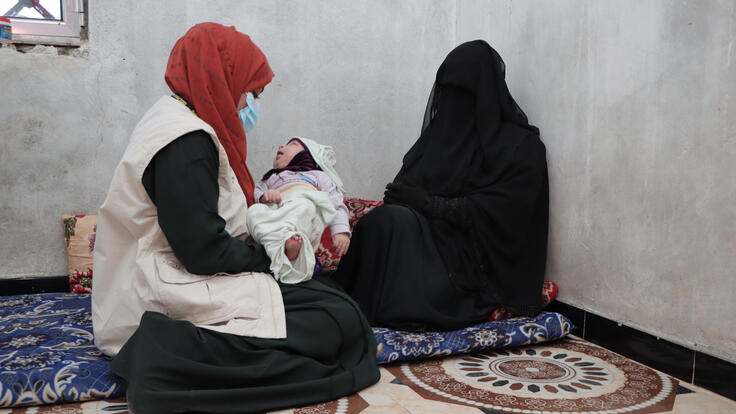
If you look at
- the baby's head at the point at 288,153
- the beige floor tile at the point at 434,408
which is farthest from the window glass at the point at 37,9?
the beige floor tile at the point at 434,408

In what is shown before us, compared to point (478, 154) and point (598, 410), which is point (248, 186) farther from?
point (598, 410)

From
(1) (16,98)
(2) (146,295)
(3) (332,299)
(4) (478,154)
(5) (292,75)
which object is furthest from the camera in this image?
(5) (292,75)

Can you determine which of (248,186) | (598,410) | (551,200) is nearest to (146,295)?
(248,186)

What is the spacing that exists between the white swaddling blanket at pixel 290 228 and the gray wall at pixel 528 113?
119 cm

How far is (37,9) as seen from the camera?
9.91 feet

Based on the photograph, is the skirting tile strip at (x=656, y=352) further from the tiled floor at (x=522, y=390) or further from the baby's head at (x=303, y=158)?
the baby's head at (x=303, y=158)

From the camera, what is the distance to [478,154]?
8.71ft

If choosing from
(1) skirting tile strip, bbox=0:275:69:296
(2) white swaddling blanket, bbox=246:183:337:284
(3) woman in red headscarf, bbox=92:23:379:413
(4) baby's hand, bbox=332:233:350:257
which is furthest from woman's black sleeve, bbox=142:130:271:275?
(1) skirting tile strip, bbox=0:275:69:296

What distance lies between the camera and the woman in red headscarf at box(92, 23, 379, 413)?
1.57m

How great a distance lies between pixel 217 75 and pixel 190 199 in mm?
451

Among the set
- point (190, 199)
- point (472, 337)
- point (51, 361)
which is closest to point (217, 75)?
point (190, 199)

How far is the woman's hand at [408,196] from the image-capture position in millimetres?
2564

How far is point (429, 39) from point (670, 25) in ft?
5.87

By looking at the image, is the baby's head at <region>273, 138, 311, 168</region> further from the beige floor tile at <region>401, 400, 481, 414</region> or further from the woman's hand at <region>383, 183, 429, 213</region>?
the beige floor tile at <region>401, 400, 481, 414</region>
